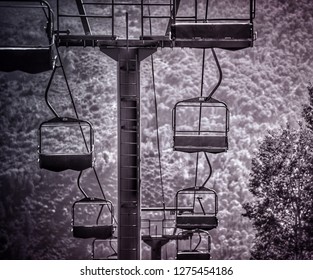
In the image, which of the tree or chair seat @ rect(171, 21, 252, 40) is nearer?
chair seat @ rect(171, 21, 252, 40)

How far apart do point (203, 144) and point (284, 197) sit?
20.7 ft

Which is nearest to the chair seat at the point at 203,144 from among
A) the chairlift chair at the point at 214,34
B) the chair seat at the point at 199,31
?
the chairlift chair at the point at 214,34

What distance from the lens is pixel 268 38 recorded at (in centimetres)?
1859

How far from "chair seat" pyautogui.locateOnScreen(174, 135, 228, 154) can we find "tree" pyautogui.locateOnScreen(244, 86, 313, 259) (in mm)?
5598

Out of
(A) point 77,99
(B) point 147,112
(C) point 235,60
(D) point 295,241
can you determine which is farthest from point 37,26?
(D) point 295,241

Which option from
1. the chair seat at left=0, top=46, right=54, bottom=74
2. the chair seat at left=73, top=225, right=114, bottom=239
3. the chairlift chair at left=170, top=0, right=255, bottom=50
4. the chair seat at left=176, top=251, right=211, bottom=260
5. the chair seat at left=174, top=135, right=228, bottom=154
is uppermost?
the chairlift chair at left=170, top=0, right=255, bottom=50

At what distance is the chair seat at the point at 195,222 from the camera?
548cm

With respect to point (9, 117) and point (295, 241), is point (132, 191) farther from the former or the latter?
point (9, 117)

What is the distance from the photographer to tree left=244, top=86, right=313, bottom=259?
375 inches

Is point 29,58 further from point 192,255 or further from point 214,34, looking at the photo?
point 192,255

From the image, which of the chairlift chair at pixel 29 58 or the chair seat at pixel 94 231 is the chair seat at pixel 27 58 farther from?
the chair seat at pixel 94 231

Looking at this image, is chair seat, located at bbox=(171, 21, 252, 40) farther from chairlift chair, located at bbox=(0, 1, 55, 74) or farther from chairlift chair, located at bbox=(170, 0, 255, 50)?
chairlift chair, located at bbox=(0, 1, 55, 74)

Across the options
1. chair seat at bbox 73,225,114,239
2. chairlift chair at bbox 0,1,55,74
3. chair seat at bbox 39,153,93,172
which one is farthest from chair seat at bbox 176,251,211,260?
chairlift chair at bbox 0,1,55,74
